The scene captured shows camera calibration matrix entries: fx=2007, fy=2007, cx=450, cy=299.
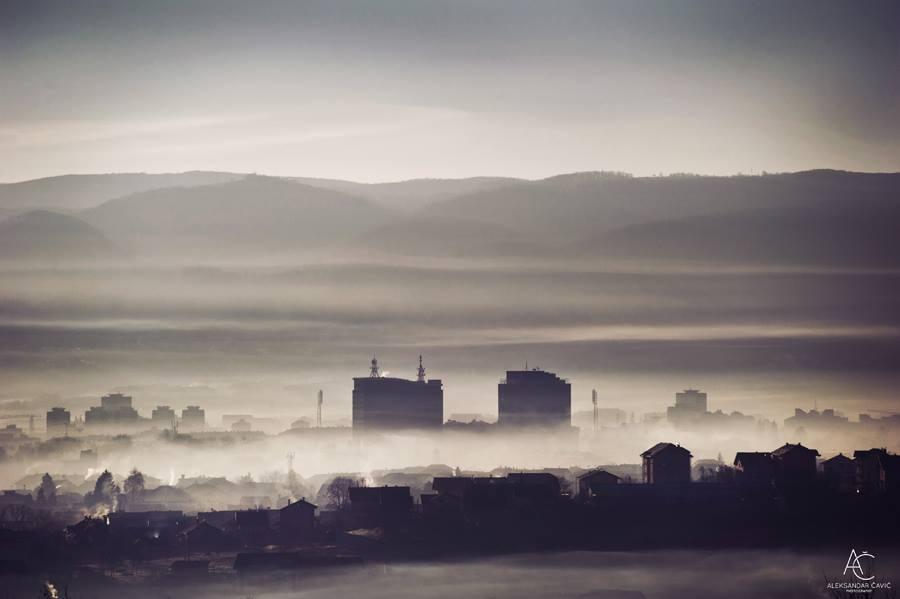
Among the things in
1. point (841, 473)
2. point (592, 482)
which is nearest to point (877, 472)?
point (841, 473)

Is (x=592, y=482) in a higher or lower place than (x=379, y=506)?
higher

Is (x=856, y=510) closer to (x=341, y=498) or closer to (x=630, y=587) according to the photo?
(x=630, y=587)

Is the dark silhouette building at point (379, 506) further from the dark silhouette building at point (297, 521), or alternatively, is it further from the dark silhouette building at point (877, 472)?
the dark silhouette building at point (877, 472)

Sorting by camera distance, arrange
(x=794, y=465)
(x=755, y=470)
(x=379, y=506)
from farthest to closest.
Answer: (x=755, y=470) → (x=794, y=465) → (x=379, y=506)

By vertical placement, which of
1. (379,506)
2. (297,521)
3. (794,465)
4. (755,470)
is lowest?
(297,521)

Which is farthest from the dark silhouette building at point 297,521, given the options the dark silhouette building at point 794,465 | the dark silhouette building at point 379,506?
the dark silhouette building at point 794,465

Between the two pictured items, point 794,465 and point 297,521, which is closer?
point 297,521

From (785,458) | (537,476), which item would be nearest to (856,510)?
(785,458)

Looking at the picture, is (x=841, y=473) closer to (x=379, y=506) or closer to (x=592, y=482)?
(x=592, y=482)

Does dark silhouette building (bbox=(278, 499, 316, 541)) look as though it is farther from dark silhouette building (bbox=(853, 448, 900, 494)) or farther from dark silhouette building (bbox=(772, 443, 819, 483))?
dark silhouette building (bbox=(853, 448, 900, 494))

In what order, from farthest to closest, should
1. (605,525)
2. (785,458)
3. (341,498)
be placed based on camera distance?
1. (341,498)
2. (785,458)
3. (605,525)
